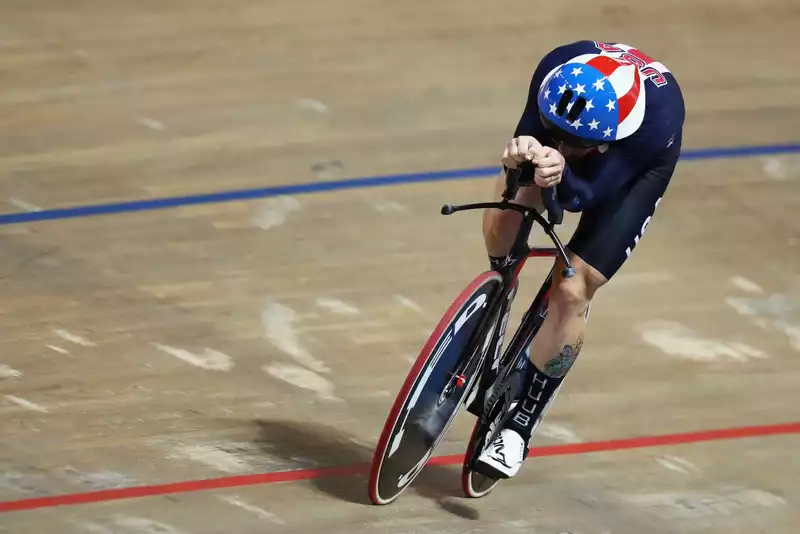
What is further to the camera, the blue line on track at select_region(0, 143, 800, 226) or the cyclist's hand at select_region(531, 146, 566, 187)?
the blue line on track at select_region(0, 143, 800, 226)

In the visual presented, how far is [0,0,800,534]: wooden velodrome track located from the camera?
278 cm

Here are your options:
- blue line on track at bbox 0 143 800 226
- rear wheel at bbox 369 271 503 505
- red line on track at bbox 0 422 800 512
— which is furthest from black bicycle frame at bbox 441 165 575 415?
blue line on track at bbox 0 143 800 226

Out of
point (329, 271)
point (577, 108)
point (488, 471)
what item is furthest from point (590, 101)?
point (329, 271)

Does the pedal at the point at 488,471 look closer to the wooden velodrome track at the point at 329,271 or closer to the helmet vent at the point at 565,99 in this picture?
the wooden velodrome track at the point at 329,271

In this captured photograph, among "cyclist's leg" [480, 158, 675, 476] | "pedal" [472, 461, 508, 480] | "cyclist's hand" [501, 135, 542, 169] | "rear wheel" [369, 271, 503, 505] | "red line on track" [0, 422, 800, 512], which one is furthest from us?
"red line on track" [0, 422, 800, 512]

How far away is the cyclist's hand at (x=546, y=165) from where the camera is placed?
2160mm

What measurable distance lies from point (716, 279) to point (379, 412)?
1294 mm

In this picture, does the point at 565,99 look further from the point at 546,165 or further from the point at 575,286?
the point at 575,286

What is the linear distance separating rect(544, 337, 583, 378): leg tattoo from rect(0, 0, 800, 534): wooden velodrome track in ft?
1.24

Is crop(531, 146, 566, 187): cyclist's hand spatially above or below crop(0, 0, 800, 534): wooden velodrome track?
above

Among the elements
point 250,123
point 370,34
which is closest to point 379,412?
point 250,123

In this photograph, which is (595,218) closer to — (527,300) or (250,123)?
(527,300)

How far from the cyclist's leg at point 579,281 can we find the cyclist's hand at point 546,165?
315 millimetres

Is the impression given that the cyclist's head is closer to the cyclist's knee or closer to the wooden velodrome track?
the cyclist's knee
